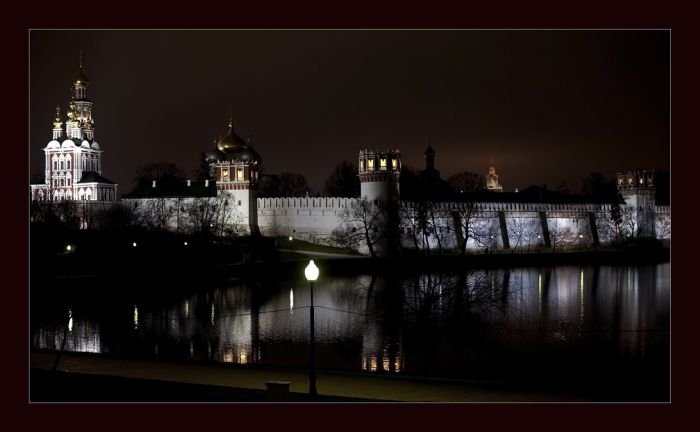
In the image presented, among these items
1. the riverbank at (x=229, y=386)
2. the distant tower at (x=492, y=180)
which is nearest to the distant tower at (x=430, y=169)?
the distant tower at (x=492, y=180)

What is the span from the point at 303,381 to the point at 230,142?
30951 millimetres

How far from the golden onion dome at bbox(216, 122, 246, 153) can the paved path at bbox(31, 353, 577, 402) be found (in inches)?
1152

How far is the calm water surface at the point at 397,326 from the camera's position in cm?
1214

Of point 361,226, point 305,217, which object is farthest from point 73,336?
point 305,217

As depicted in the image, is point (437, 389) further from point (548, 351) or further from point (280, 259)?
point (280, 259)

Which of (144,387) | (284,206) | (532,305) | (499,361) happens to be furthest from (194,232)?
(144,387)

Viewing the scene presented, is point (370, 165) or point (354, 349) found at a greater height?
point (370, 165)

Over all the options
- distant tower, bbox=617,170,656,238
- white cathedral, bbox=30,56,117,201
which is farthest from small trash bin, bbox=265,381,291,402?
distant tower, bbox=617,170,656,238

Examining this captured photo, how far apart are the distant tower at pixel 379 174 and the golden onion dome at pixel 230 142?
7.66 metres

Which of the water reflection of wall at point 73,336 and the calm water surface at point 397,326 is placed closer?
the calm water surface at point 397,326

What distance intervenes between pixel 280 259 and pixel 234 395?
20.2 m

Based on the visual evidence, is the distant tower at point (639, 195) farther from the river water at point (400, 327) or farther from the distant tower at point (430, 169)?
the river water at point (400, 327)

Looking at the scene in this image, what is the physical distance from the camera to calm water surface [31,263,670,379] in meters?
12.1

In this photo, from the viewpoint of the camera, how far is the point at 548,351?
42.0 ft
